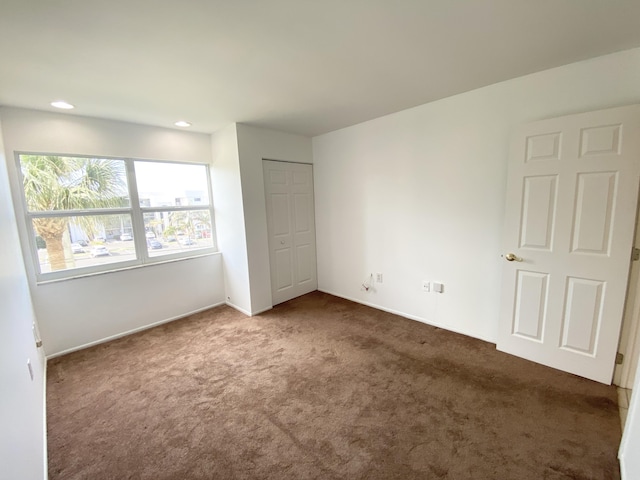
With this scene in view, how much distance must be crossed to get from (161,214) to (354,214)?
8.31 feet

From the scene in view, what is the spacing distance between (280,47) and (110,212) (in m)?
2.67

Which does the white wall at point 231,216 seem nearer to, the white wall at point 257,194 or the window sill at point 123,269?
the white wall at point 257,194

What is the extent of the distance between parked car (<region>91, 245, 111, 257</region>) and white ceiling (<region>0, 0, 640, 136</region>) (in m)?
1.42

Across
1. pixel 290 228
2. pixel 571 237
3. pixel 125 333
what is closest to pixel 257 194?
pixel 290 228

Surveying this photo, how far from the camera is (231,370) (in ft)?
7.91

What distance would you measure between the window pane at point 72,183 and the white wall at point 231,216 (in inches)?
41.9

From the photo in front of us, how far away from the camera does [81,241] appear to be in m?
2.86

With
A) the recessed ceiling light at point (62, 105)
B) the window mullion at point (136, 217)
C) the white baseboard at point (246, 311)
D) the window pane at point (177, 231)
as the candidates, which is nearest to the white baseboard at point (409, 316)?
the white baseboard at point (246, 311)

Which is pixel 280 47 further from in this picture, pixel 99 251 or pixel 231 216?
pixel 99 251

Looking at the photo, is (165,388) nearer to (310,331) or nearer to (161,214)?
(310,331)

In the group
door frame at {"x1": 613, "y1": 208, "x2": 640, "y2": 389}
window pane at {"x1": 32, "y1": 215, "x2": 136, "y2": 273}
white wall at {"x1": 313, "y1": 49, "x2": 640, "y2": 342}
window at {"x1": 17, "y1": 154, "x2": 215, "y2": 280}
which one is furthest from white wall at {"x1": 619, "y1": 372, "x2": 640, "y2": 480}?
window pane at {"x1": 32, "y1": 215, "x2": 136, "y2": 273}

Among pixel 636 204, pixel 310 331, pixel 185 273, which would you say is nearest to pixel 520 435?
pixel 636 204

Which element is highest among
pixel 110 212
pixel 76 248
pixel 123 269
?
pixel 110 212

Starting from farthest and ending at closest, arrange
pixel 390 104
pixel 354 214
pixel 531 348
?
pixel 354 214 < pixel 390 104 < pixel 531 348
